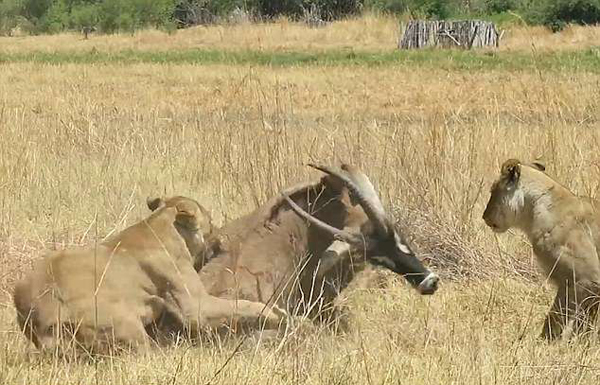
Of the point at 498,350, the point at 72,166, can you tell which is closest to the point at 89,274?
the point at 498,350

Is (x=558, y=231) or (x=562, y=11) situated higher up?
(x=558, y=231)

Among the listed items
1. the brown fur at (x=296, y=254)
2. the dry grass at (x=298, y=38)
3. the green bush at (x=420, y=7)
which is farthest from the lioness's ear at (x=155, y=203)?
A: the green bush at (x=420, y=7)

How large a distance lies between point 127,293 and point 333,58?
25215 millimetres

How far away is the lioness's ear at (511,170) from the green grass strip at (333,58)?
1808cm

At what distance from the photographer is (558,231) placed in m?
5.92

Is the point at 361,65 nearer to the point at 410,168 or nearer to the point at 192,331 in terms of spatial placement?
the point at 410,168

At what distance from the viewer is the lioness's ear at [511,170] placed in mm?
6098

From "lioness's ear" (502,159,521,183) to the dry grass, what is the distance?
2592 cm

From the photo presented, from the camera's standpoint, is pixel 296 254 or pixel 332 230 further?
pixel 296 254

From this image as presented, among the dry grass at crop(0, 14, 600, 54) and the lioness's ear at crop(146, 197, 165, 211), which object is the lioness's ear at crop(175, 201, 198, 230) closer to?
the lioness's ear at crop(146, 197, 165, 211)

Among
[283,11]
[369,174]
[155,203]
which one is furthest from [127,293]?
[283,11]

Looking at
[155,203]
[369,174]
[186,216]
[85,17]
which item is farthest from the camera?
[85,17]

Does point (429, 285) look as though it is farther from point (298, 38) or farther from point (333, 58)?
point (298, 38)

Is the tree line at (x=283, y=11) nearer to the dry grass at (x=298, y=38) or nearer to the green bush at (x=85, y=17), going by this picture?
the green bush at (x=85, y=17)
